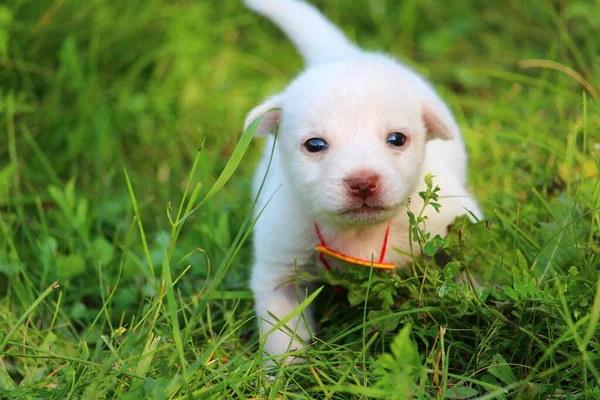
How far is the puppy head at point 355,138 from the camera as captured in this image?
251cm

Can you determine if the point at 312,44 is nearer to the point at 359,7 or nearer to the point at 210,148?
the point at 210,148

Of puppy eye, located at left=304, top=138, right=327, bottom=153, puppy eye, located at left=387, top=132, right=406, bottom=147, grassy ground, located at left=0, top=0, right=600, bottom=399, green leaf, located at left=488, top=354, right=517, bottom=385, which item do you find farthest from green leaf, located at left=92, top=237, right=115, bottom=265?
green leaf, located at left=488, top=354, right=517, bottom=385

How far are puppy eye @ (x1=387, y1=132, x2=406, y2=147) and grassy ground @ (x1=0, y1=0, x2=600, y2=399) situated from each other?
39cm

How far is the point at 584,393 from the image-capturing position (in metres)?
2.19

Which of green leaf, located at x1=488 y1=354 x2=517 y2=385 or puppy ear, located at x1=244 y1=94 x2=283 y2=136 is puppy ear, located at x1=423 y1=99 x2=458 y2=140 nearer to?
puppy ear, located at x1=244 y1=94 x2=283 y2=136

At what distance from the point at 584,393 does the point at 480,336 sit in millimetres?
388

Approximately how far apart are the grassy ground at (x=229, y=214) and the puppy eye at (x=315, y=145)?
374 millimetres

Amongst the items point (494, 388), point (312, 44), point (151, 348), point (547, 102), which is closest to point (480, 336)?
point (494, 388)

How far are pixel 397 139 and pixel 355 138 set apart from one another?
0.19 meters

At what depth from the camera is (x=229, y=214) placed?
147 inches

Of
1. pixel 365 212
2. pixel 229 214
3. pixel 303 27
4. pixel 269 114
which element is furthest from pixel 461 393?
pixel 303 27

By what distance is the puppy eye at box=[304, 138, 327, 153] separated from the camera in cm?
266

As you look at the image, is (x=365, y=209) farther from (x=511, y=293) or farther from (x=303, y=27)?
(x=303, y=27)

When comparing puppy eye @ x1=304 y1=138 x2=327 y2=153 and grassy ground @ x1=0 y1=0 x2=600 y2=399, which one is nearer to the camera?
grassy ground @ x1=0 y1=0 x2=600 y2=399
